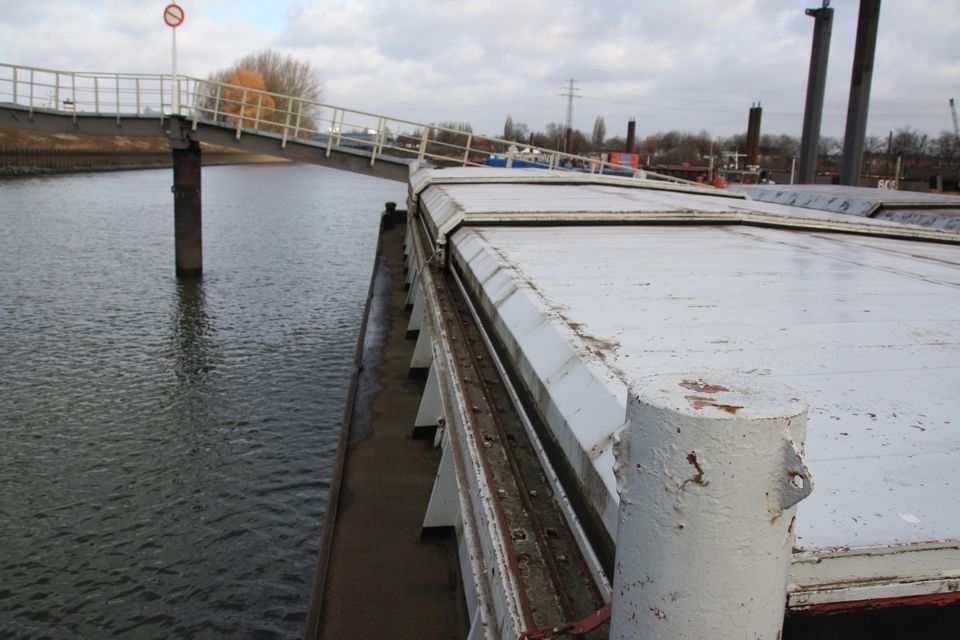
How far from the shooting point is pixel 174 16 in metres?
16.9

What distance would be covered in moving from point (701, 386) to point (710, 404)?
89 mm

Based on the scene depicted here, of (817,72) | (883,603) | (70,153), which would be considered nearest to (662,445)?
(883,603)

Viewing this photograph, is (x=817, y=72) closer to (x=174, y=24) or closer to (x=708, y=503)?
(x=174, y=24)

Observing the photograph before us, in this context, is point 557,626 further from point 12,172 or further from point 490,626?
point 12,172

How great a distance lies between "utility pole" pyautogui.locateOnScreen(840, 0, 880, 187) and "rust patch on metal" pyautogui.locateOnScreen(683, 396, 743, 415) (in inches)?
756

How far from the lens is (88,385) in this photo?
10.0 m

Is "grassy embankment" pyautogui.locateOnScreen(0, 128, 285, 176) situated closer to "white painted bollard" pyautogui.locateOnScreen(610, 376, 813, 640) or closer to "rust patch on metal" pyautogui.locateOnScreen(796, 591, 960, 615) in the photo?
"white painted bollard" pyautogui.locateOnScreen(610, 376, 813, 640)

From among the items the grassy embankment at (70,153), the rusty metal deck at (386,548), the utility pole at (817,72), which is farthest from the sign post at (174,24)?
the grassy embankment at (70,153)

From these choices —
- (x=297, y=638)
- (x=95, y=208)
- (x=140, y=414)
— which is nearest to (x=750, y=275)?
(x=297, y=638)

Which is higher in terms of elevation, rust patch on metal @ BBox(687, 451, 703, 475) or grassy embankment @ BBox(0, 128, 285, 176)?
grassy embankment @ BBox(0, 128, 285, 176)

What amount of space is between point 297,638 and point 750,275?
12.8 feet

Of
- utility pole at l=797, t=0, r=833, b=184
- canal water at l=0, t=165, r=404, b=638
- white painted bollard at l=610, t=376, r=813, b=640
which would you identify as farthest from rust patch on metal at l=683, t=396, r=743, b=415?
utility pole at l=797, t=0, r=833, b=184

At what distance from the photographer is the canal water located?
5.92 m

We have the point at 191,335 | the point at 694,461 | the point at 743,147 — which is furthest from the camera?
the point at 743,147
